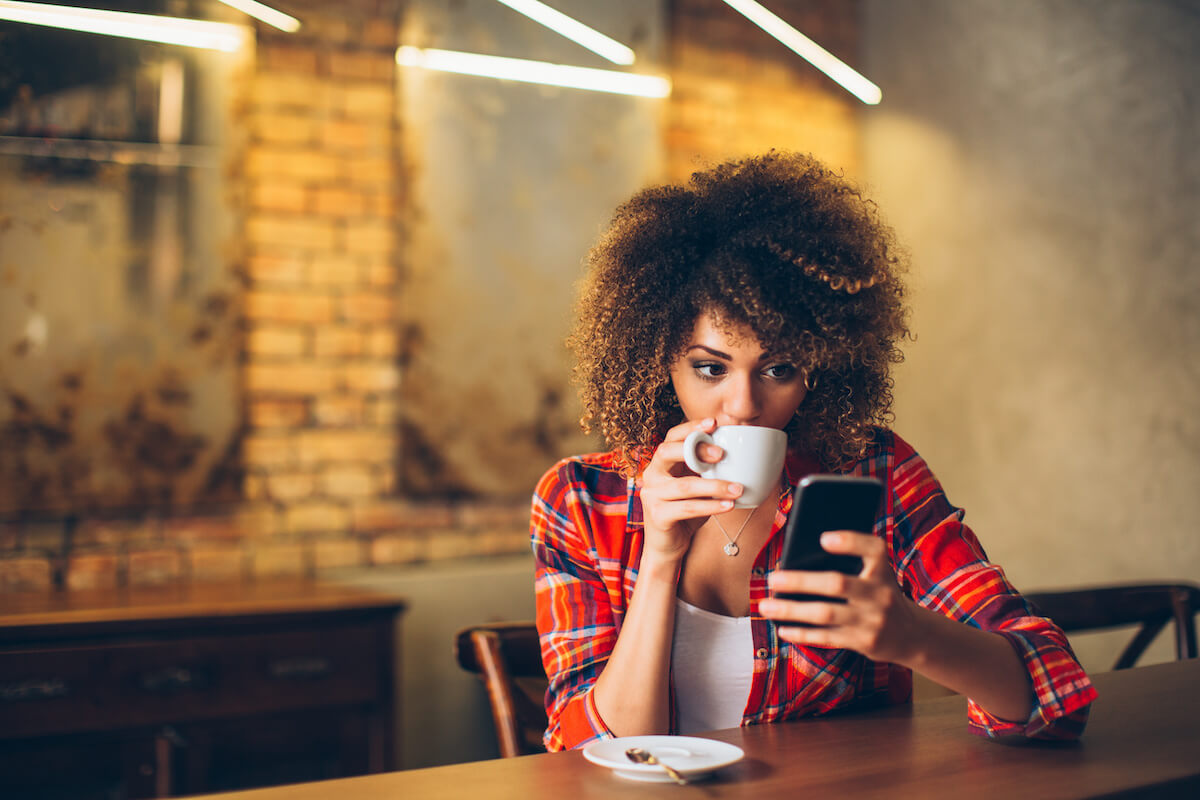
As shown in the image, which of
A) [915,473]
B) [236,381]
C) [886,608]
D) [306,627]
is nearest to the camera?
[886,608]

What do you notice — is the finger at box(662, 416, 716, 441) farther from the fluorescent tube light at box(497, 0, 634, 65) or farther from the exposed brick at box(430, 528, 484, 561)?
the fluorescent tube light at box(497, 0, 634, 65)

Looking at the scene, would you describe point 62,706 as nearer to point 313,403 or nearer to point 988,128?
point 313,403

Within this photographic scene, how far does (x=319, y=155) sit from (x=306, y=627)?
55.4 inches

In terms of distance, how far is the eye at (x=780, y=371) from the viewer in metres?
1.29

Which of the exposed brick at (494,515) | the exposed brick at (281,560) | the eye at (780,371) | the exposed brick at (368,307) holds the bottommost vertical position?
the exposed brick at (281,560)

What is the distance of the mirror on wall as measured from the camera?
8.26 ft

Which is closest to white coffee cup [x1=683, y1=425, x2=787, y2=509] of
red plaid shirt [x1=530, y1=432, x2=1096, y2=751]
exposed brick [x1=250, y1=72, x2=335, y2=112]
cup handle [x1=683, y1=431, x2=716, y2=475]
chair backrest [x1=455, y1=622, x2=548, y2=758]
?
cup handle [x1=683, y1=431, x2=716, y2=475]

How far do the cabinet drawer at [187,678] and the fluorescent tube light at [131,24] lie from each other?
1604 mm

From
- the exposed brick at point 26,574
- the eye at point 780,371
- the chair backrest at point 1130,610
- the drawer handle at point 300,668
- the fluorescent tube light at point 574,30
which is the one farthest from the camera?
the fluorescent tube light at point 574,30

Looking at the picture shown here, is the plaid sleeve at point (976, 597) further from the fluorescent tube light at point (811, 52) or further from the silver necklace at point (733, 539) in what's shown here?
the fluorescent tube light at point (811, 52)

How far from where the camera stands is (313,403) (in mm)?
2932

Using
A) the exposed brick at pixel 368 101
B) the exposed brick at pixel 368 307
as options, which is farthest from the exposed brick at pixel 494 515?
the exposed brick at pixel 368 101

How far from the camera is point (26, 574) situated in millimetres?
2527

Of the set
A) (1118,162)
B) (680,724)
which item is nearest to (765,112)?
(1118,162)
